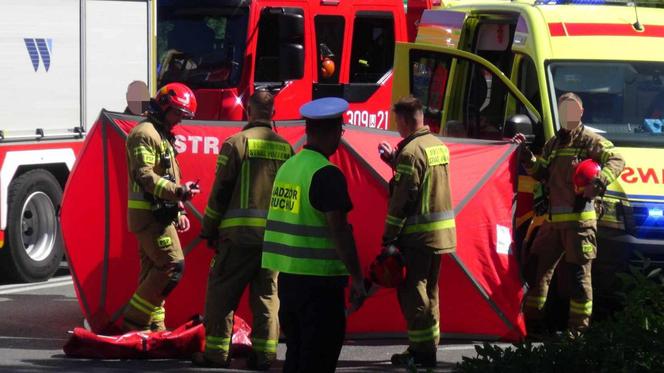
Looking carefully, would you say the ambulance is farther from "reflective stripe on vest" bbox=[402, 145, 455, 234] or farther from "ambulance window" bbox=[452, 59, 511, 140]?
"reflective stripe on vest" bbox=[402, 145, 455, 234]

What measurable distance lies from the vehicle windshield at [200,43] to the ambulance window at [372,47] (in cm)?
196

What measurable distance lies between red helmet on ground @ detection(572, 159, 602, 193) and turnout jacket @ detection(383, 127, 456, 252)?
1.15 meters

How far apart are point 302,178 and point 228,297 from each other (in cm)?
211

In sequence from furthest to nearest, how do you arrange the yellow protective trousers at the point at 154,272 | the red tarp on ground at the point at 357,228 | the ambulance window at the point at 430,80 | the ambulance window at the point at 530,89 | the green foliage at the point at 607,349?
the ambulance window at the point at 430,80 → the ambulance window at the point at 530,89 → the red tarp on ground at the point at 357,228 → the yellow protective trousers at the point at 154,272 → the green foliage at the point at 607,349

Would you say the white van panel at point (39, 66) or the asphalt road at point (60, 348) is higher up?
the white van panel at point (39, 66)

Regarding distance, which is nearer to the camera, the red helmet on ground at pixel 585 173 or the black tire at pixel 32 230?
the red helmet on ground at pixel 585 173

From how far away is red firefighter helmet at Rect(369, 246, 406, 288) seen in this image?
26.5ft

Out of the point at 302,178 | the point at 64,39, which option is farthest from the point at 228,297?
the point at 64,39

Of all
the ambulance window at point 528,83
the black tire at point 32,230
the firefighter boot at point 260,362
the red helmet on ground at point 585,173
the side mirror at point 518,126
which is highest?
the ambulance window at point 528,83

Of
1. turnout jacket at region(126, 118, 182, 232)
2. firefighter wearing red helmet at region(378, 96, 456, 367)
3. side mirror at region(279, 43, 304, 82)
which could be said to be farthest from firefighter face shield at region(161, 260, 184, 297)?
side mirror at region(279, 43, 304, 82)

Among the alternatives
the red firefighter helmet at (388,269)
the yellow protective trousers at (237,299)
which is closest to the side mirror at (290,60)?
the yellow protective trousers at (237,299)

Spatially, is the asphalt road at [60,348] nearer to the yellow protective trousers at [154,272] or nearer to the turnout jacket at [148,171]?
the yellow protective trousers at [154,272]

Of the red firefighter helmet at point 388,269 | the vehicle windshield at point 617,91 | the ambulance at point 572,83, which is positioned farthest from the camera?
the vehicle windshield at point 617,91

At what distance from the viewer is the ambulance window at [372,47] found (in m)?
16.7
